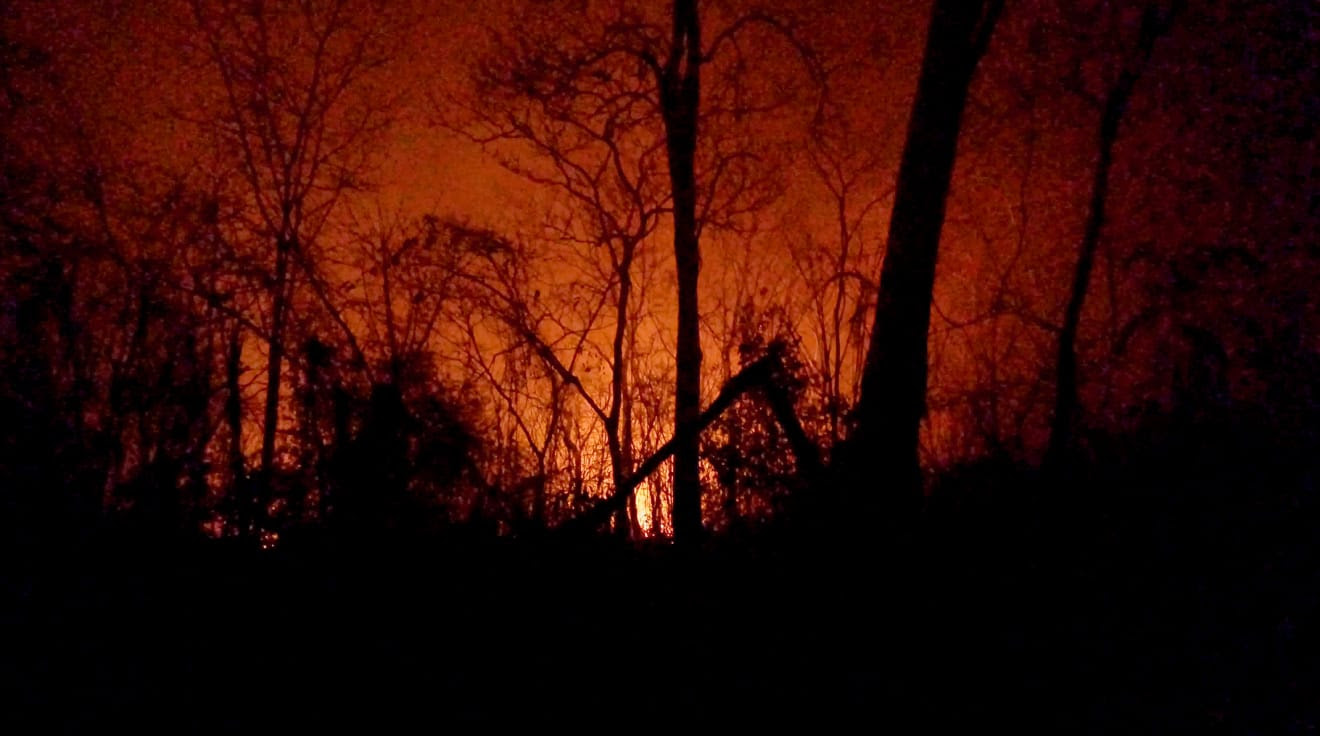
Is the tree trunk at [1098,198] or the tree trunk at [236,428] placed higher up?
the tree trunk at [1098,198]

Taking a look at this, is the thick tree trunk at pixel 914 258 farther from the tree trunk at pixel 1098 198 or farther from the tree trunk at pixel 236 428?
the tree trunk at pixel 236 428

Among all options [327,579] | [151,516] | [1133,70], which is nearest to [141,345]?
[151,516]

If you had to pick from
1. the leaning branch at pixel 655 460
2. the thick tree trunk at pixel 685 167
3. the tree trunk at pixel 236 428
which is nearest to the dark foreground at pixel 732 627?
the leaning branch at pixel 655 460

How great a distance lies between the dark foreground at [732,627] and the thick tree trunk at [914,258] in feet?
3.43

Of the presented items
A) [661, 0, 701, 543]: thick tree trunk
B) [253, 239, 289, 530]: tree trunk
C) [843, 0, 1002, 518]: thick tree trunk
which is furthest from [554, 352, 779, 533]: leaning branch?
[661, 0, 701, 543]: thick tree trunk

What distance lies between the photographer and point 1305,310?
29.3 ft

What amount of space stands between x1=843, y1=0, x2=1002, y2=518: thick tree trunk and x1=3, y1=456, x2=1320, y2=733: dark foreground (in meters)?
1.04

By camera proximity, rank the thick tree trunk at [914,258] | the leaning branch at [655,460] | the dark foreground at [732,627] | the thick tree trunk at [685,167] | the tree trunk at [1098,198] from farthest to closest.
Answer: the thick tree trunk at [685,167]
the tree trunk at [1098,198]
the thick tree trunk at [914,258]
the leaning branch at [655,460]
the dark foreground at [732,627]

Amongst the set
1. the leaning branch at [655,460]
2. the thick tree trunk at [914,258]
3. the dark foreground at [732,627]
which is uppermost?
the thick tree trunk at [914,258]

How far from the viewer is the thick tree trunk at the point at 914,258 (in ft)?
22.4

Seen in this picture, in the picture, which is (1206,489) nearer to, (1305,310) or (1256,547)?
(1256,547)

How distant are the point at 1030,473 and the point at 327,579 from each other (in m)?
4.99

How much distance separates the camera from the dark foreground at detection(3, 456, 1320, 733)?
404 centimetres

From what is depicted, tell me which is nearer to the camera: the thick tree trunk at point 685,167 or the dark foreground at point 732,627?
the dark foreground at point 732,627
